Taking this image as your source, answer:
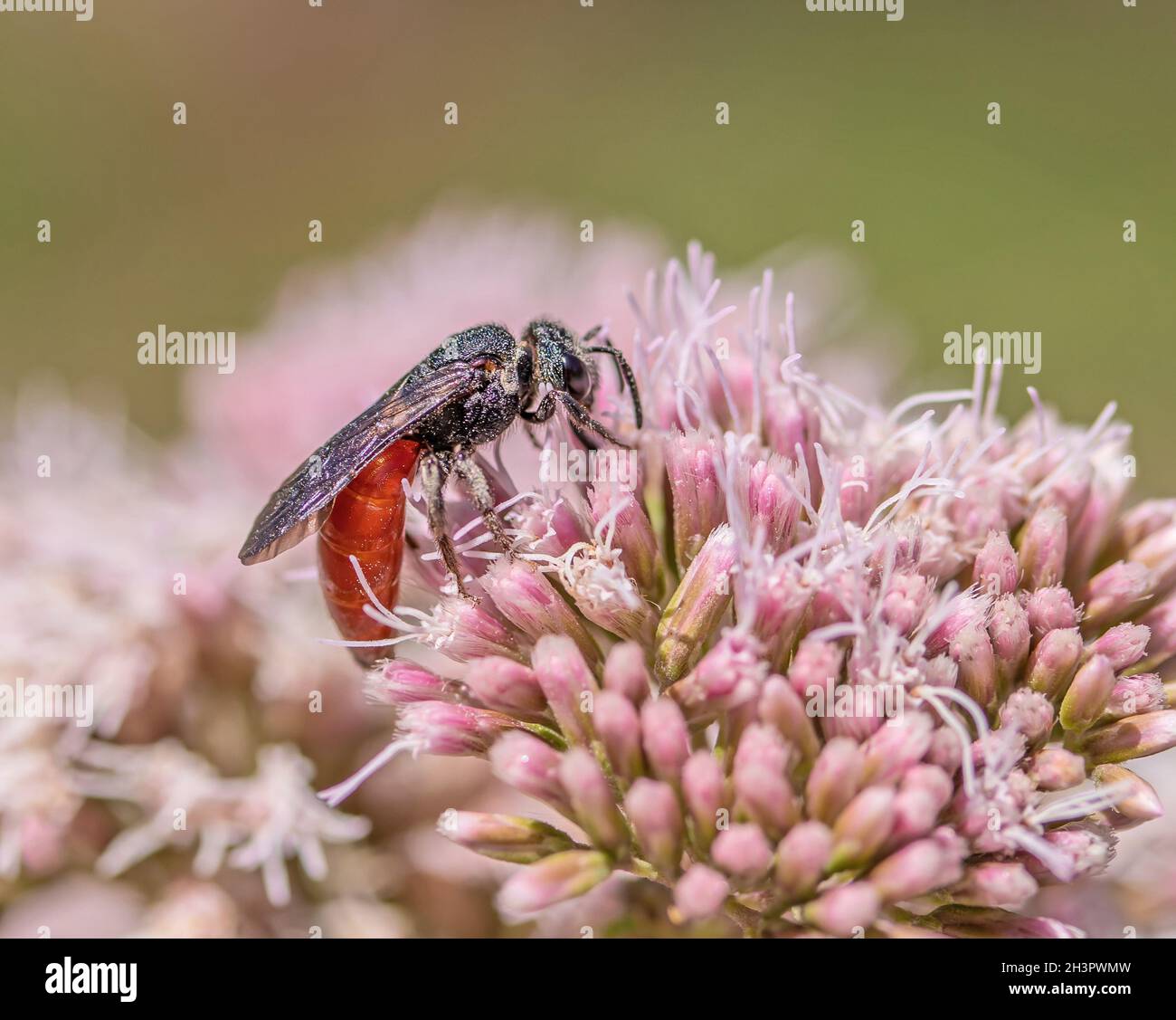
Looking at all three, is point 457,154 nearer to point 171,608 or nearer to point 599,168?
point 599,168

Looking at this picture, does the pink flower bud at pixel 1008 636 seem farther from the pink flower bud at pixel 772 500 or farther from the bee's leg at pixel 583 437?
the bee's leg at pixel 583 437

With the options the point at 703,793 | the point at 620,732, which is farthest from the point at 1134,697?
the point at 620,732

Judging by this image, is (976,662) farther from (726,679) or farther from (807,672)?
(726,679)

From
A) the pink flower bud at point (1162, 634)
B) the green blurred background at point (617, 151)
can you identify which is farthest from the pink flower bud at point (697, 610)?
the green blurred background at point (617, 151)

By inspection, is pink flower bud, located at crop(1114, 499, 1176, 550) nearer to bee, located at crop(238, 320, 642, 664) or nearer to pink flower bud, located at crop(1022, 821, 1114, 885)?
pink flower bud, located at crop(1022, 821, 1114, 885)

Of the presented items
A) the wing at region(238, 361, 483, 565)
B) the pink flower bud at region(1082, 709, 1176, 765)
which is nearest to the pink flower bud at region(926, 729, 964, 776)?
the pink flower bud at region(1082, 709, 1176, 765)

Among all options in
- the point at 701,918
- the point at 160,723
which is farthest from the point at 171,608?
the point at 701,918
